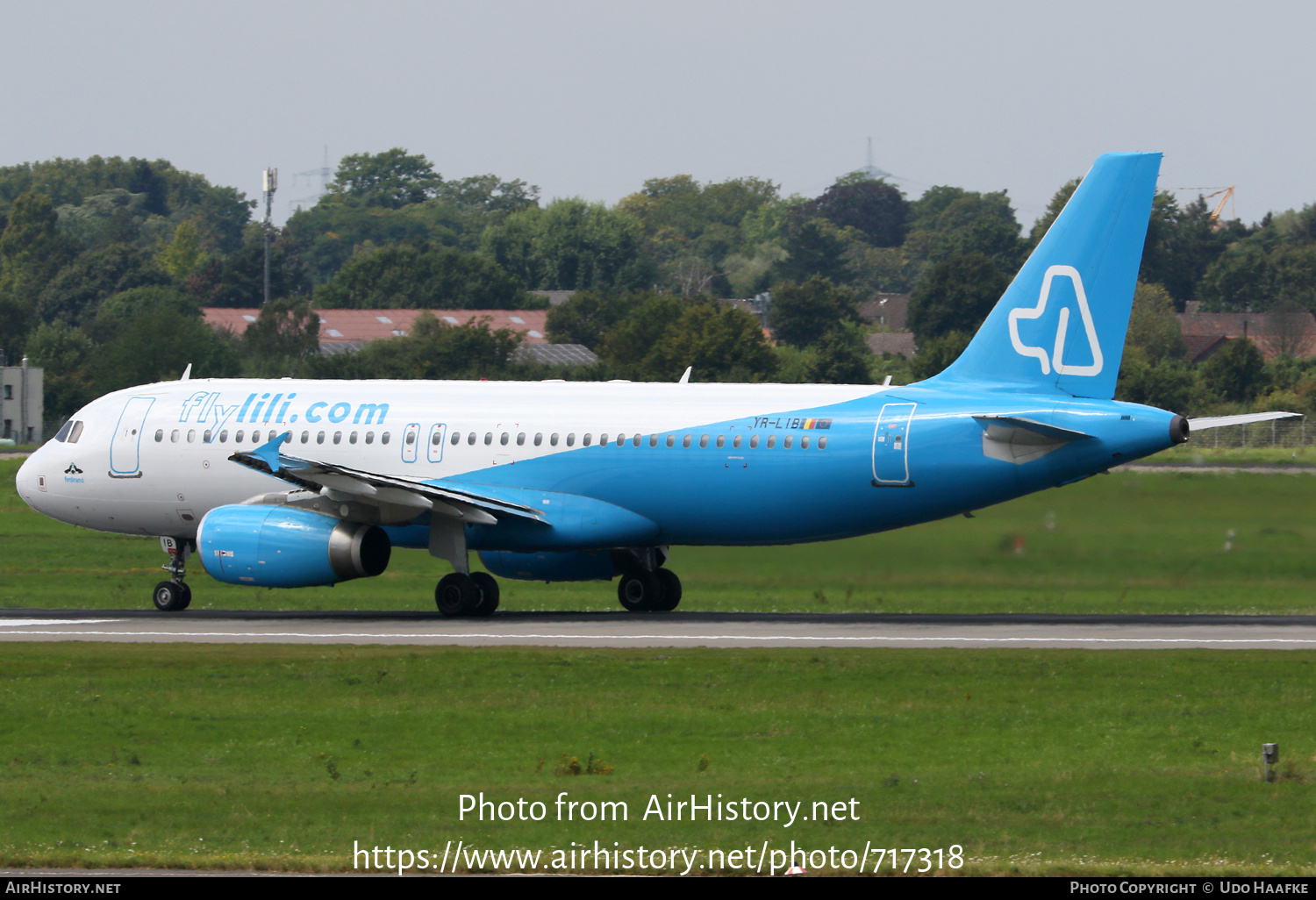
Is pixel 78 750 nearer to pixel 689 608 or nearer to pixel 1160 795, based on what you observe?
pixel 1160 795

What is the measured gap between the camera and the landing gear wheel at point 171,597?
133 feet

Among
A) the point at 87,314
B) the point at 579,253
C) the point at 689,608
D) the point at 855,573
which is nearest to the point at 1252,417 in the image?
the point at 855,573

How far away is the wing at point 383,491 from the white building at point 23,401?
234 ft

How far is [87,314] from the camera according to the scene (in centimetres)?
16025

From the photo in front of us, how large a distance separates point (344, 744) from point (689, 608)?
66.7ft

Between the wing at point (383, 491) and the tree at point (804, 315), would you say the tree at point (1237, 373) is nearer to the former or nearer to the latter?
the tree at point (804, 315)

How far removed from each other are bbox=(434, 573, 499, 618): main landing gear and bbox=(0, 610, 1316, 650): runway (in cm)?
26

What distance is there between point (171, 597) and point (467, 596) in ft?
23.9

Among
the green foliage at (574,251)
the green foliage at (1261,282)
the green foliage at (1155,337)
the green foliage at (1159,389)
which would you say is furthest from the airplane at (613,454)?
the green foliage at (574,251)

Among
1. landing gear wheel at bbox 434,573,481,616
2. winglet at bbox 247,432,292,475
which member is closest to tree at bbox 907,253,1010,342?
landing gear wheel at bbox 434,573,481,616

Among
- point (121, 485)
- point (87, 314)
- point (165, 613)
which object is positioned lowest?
point (165, 613)

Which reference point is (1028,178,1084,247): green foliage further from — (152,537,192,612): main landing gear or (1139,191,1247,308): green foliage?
(152,537,192,612): main landing gear
